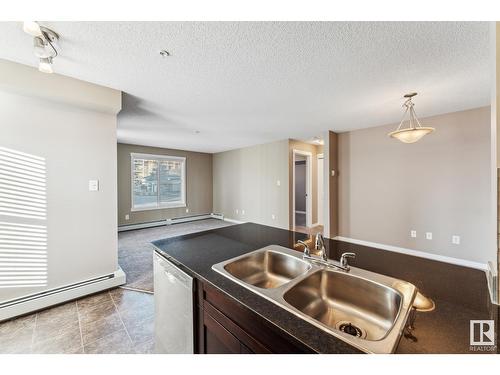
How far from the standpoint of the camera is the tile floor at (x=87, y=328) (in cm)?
160

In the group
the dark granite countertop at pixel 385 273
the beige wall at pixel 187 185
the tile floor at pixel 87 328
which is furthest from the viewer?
the beige wall at pixel 187 185

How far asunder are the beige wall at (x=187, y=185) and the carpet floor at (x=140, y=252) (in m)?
0.42

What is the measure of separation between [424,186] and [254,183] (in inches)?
150

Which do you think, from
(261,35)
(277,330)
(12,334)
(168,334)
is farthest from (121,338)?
(261,35)

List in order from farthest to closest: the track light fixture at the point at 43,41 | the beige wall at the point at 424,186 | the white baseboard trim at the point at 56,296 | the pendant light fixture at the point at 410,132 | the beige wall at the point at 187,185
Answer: the beige wall at the point at 187,185
the beige wall at the point at 424,186
the pendant light fixture at the point at 410,132
the white baseboard trim at the point at 56,296
the track light fixture at the point at 43,41

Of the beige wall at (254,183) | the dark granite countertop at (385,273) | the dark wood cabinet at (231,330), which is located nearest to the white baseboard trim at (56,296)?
the dark granite countertop at (385,273)

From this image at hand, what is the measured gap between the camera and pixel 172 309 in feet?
4.33

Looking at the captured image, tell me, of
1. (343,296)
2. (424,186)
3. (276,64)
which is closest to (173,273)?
(343,296)

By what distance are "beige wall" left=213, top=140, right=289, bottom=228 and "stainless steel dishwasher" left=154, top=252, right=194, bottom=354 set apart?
396cm

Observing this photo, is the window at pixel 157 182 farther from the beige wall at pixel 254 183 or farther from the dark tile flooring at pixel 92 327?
the dark tile flooring at pixel 92 327

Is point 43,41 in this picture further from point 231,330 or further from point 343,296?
point 343,296

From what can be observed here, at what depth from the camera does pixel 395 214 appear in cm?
375

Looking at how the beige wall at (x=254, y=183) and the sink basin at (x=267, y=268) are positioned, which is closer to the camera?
the sink basin at (x=267, y=268)
